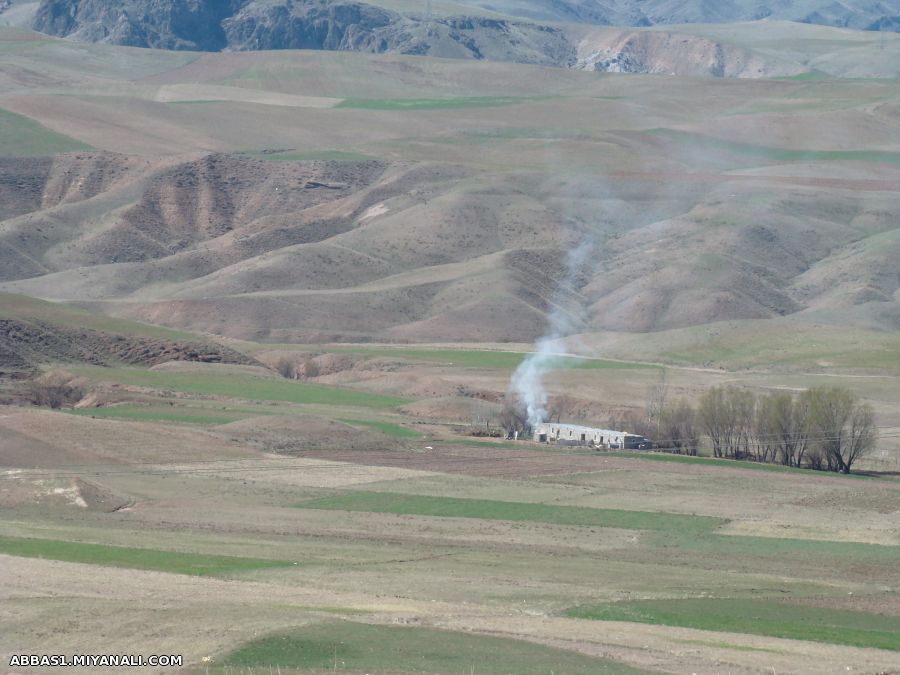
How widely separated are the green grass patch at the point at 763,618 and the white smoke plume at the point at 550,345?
55273 millimetres

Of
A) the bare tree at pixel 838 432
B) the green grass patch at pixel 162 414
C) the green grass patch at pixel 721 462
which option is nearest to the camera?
the green grass patch at pixel 721 462

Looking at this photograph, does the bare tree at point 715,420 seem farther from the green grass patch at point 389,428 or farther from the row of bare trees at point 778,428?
the green grass patch at point 389,428

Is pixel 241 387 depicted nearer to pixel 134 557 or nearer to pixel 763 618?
pixel 134 557

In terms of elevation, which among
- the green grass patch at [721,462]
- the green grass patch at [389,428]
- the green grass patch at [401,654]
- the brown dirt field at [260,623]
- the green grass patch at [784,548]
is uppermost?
the green grass patch at [401,654]

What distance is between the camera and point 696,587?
49969 millimetres

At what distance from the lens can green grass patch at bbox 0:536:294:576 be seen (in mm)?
48906

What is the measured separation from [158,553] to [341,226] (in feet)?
486

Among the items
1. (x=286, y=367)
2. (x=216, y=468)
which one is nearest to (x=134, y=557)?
(x=216, y=468)

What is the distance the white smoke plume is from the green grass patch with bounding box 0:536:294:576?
168ft

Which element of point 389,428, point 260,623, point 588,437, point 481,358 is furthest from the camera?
point 481,358

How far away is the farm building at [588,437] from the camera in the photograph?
9500cm

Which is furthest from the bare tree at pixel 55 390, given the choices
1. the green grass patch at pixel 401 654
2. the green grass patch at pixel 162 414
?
the green grass patch at pixel 401 654

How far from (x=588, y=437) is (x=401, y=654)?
60066mm

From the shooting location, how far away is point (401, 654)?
37.0m
